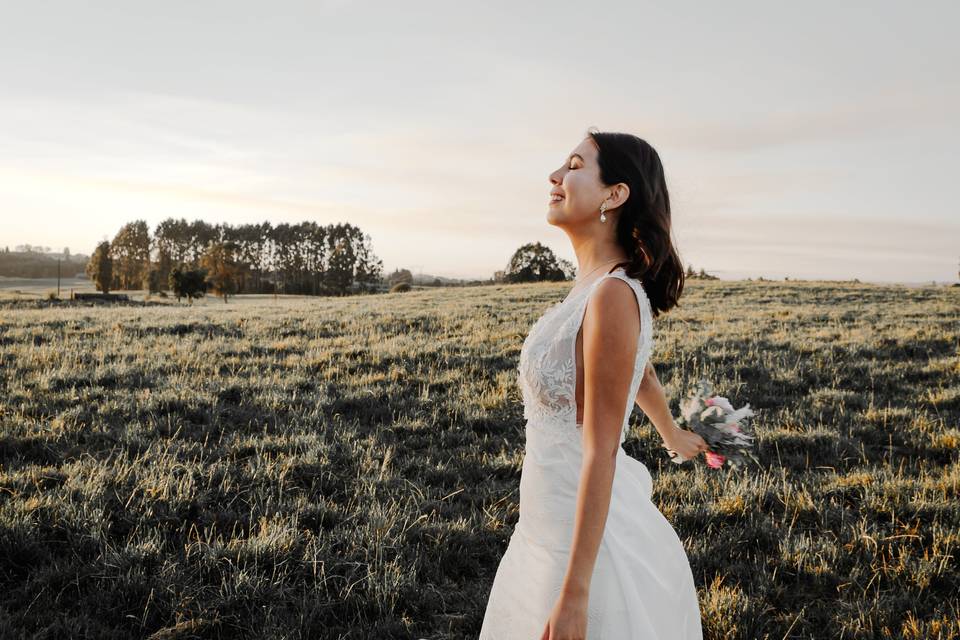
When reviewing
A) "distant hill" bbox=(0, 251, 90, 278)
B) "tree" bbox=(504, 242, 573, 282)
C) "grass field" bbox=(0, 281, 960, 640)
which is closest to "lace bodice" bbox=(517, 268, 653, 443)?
"grass field" bbox=(0, 281, 960, 640)

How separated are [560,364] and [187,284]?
236ft

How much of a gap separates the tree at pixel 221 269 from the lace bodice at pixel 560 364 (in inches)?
2915

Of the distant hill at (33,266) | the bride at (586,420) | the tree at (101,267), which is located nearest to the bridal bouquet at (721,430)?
the bride at (586,420)

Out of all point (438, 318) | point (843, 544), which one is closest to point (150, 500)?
point (843, 544)

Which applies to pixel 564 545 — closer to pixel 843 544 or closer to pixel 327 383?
pixel 843 544

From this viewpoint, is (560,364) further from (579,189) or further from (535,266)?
(535,266)

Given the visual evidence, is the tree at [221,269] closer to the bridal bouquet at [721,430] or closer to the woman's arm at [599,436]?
the bridal bouquet at [721,430]

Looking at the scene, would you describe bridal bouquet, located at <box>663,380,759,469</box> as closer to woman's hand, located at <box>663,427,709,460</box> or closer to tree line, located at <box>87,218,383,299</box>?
woman's hand, located at <box>663,427,709,460</box>

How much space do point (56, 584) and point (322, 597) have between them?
70.1 inches

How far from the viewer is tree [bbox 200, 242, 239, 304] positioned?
74.2 meters

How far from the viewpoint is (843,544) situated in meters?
4.67

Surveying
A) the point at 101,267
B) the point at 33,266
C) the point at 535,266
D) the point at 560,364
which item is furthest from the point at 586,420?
the point at 33,266

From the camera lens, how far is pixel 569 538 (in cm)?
208

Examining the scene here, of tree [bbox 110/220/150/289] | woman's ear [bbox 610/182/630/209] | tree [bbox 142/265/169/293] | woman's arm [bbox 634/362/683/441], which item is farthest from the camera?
tree [bbox 110/220/150/289]
